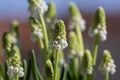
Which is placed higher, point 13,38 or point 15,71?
point 13,38

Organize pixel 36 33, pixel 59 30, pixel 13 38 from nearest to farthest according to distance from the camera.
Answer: pixel 59 30 → pixel 36 33 → pixel 13 38

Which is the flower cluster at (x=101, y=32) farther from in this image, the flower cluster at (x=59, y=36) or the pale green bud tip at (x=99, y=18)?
the flower cluster at (x=59, y=36)

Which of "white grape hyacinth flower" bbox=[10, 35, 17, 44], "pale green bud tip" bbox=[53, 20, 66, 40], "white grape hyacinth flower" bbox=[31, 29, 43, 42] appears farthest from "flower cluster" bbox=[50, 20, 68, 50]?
"white grape hyacinth flower" bbox=[10, 35, 17, 44]

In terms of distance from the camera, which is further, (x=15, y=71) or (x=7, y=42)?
(x=7, y=42)

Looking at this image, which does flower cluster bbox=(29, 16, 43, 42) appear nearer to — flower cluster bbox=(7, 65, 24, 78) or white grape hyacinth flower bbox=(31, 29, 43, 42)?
white grape hyacinth flower bbox=(31, 29, 43, 42)

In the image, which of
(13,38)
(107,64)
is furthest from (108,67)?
(13,38)

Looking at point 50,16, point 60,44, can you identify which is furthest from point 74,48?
point 60,44

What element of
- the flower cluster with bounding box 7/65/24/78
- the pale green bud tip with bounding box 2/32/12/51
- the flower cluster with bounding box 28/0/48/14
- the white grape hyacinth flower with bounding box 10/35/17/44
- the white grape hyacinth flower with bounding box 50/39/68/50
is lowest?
the flower cluster with bounding box 7/65/24/78

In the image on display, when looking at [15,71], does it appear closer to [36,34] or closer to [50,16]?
[36,34]

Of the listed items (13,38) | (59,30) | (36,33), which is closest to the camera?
(59,30)

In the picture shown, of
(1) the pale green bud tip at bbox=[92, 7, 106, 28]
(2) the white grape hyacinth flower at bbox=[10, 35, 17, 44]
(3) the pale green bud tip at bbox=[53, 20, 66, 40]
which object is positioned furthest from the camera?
(2) the white grape hyacinth flower at bbox=[10, 35, 17, 44]
